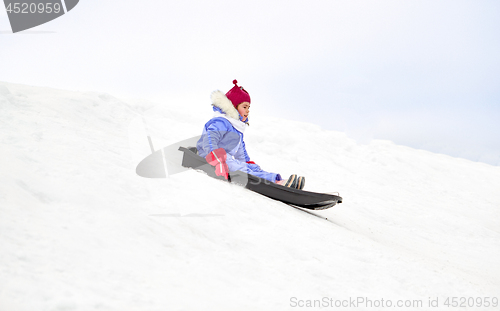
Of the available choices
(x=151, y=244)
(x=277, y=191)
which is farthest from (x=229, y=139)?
(x=151, y=244)

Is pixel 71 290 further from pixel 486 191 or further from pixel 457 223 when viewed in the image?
pixel 486 191

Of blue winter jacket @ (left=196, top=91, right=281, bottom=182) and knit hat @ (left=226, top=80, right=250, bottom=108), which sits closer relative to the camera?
blue winter jacket @ (left=196, top=91, right=281, bottom=182)

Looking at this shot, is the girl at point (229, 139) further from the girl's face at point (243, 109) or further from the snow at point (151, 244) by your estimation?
the snow at point (151, 244)

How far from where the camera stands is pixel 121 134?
4.06m

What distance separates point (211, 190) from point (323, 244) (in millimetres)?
1066

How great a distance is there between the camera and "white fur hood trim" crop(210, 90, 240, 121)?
4168mm

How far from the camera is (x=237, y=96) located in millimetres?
4289

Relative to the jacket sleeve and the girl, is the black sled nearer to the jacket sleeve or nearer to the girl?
the girl

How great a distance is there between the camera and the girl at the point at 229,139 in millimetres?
3609

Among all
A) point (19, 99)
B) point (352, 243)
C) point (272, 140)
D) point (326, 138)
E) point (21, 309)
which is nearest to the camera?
point (21, 309)

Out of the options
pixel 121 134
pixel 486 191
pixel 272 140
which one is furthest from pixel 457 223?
pixel 121 134

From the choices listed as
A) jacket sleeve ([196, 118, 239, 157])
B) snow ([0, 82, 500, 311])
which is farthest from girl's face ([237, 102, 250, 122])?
snow ([0, 82, 500, 311])

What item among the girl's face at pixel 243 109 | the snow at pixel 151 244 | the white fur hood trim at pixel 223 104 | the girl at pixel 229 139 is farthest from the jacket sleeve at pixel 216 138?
the snow at pixel 151 244

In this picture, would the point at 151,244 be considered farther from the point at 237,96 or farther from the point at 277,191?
the point at 237,96
